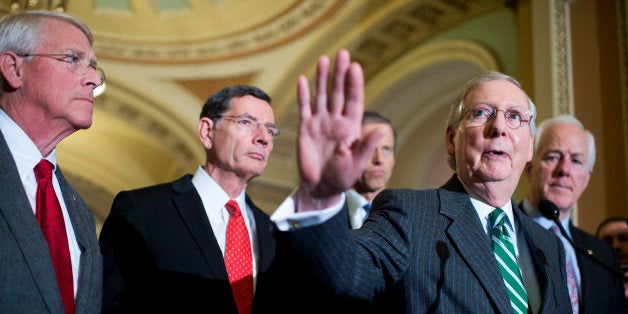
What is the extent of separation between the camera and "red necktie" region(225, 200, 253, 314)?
7.98 feet

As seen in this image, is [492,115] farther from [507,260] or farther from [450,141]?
[507,260]

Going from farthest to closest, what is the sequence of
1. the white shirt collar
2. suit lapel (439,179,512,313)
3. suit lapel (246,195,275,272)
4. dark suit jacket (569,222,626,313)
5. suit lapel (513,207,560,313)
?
the white shirt collar → dark suit jacket (569,222,626,313) → suit lapel (246,195,275,272) → suit lapel (513,207,560,313) → suit lapel (439,179,512,313)

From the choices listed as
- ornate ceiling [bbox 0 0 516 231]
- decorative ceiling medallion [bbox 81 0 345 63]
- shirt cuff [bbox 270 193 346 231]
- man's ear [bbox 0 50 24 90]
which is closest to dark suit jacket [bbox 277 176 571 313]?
shirt cuff [bbox 270 193 346 231]

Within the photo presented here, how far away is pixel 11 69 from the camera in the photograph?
7.02 ft

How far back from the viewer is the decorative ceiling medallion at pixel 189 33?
34.1ft

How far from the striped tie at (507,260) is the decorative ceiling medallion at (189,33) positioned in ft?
27.0

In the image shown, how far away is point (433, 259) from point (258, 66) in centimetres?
900

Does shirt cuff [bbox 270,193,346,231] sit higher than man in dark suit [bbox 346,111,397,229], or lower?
lower

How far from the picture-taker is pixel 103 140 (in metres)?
11.9

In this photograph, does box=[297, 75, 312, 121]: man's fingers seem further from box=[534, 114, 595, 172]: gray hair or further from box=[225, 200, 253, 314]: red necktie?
box=[534, 114, 595, 172]: gray hair

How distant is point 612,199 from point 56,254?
4.23 metres

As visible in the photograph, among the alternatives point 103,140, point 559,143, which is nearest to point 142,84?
point 103,140

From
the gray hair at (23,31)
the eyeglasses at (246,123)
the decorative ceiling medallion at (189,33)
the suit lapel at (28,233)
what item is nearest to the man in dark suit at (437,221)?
the suit lapel at (28,233)

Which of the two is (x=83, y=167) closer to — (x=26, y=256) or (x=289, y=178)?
(x=289, y=178)
